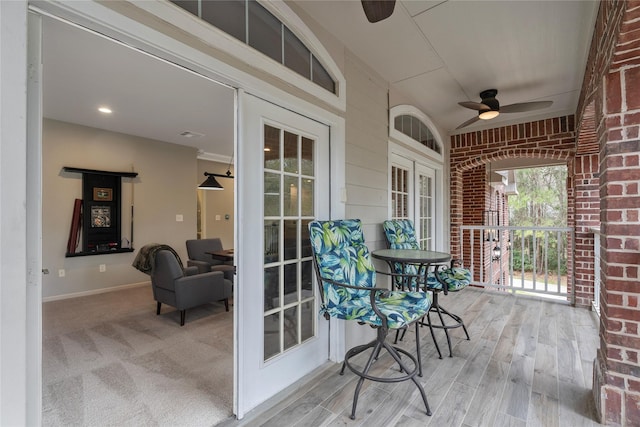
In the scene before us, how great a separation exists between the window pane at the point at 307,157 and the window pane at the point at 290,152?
7cm

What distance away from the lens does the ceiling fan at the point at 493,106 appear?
3.21m

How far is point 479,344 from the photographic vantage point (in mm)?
2809

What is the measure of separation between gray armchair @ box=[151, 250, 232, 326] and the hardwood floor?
1.89 m

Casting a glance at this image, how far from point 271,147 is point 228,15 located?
81 centimetres

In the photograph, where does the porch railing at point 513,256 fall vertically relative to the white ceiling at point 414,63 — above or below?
below

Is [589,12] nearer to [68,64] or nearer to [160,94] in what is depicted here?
[160,94]

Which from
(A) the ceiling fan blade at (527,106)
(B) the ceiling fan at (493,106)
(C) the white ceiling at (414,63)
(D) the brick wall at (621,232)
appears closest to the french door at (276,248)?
(C) the white ceiling at (414,63)

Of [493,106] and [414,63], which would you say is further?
[493,106]

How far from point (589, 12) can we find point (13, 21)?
345 cm

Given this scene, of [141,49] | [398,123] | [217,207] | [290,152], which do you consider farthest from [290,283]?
[217,207]

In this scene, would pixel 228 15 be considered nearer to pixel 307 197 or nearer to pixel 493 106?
pixel 307 197

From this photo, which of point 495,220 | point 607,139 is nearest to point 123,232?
point 607,139

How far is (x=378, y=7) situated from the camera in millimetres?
1457

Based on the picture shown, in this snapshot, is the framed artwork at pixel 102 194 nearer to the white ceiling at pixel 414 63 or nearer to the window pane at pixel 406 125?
the white ceiling at pixel 414 63
